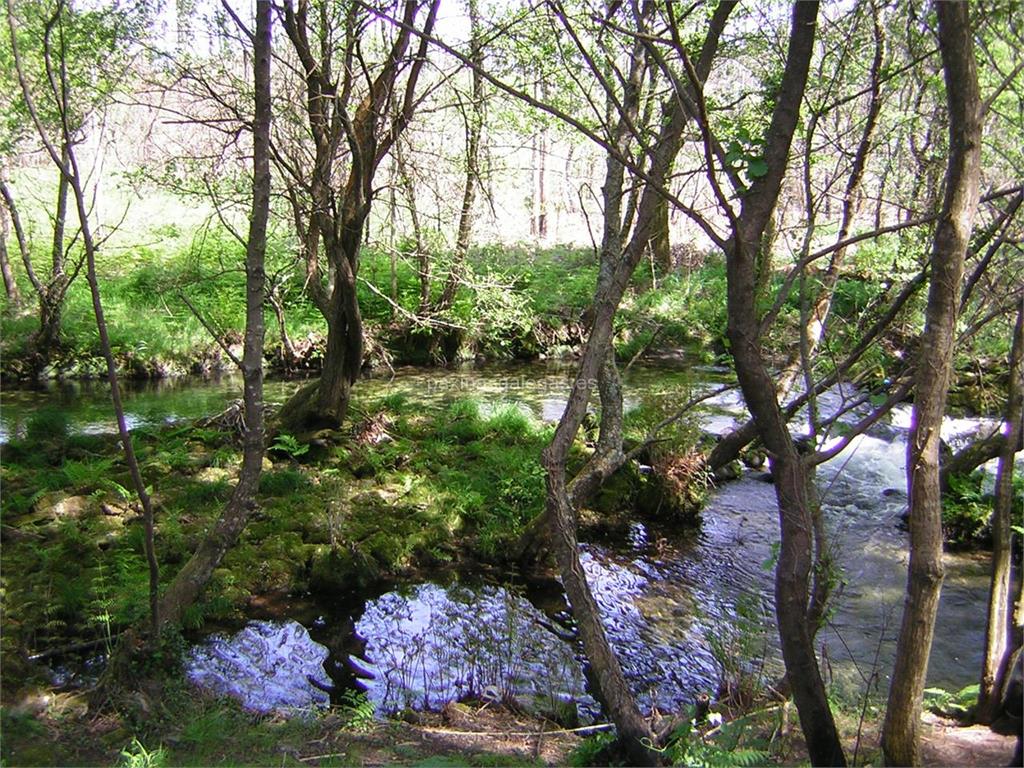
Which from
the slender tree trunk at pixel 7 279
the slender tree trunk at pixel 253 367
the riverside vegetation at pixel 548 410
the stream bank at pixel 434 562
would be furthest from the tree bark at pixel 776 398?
the slender tree trunk at pixel 7 279

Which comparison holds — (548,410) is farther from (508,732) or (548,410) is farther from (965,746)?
(965,746)

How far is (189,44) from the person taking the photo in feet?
28.3

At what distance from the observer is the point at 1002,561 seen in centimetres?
467

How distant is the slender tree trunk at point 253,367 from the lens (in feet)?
17.0

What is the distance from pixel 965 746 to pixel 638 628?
3.12 meters

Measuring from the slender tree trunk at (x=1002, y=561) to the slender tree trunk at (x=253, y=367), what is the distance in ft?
16.1

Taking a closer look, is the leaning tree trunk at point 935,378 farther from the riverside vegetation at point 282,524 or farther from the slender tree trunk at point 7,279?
the slender tree trunk at point 7,279

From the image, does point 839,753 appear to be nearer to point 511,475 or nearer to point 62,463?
point 511,475

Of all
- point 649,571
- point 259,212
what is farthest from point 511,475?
point 259,212

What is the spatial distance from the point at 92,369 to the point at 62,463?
6.55 meters

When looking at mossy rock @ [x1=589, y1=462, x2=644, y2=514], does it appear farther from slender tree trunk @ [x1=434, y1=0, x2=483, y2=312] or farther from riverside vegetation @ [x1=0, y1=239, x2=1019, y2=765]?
slender tree trunk @ [x1=434, y1=0, x2=483, y2=312]

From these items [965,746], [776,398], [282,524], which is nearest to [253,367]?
[282,524]

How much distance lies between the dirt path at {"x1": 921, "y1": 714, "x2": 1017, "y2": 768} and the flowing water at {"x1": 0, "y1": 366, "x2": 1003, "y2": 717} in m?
0.78

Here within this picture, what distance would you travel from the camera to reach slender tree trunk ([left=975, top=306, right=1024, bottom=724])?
454 cm
